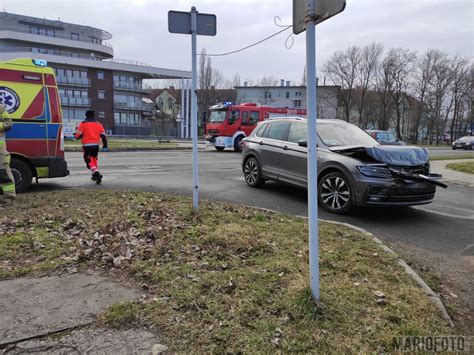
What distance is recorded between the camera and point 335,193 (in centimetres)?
665

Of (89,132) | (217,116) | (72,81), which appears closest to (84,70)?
(72,81)

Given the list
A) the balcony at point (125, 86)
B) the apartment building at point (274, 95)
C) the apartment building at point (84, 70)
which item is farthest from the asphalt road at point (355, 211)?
the apartment building at point (274, 95)

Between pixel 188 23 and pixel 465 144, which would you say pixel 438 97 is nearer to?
pixel 465 144

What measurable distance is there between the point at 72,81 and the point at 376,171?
60887mm

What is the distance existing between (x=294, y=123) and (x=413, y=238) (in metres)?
3.48

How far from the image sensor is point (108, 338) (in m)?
2.64

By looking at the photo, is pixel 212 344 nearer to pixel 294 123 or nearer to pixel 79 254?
pixel 79 254

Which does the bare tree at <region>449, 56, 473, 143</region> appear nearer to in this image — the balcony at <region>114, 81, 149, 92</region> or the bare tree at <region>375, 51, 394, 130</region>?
the bare tree at <region>375, 51, 394, 130</region>

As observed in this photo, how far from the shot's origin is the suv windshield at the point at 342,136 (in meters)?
7.03

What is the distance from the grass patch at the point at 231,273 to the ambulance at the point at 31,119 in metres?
1.88

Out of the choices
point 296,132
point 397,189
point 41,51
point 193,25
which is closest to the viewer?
point 193,25

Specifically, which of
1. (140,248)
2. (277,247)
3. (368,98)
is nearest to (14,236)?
(140,248)

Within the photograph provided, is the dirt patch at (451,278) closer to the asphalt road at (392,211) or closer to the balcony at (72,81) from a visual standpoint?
the asphalt road at (392,211)

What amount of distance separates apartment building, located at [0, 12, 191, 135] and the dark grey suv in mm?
54281
